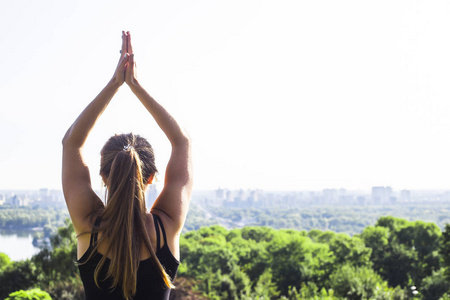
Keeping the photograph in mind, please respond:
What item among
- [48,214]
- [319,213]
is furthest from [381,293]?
[319,213]

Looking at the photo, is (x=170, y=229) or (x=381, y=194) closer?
(x=170, y=229)

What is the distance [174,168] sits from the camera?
1.62 metres

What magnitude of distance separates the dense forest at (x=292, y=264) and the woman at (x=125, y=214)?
1987 cm

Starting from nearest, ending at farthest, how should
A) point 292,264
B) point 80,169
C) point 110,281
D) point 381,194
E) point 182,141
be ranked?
point 110,281 < point 80,169 < point 182,141 < point 292,264 < point 381,194

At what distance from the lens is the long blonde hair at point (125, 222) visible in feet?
4.63

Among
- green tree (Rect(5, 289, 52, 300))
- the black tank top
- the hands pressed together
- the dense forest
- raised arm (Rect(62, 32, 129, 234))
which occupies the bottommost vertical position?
the dense forest

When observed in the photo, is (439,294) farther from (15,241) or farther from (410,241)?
(15,241)

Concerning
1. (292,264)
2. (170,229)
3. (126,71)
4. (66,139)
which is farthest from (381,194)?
(66,139)

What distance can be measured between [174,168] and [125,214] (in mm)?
280

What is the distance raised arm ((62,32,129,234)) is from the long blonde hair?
7 centimetres

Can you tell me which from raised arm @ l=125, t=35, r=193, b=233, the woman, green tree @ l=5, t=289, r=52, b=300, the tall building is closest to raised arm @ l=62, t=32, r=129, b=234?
the woman

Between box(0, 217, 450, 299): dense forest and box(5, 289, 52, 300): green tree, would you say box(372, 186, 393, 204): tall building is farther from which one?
box(5, 289, 52, 300): green tree

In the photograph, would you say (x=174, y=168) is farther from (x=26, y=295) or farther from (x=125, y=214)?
(x=26, y=295)

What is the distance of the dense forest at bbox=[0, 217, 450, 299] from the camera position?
25.1m
